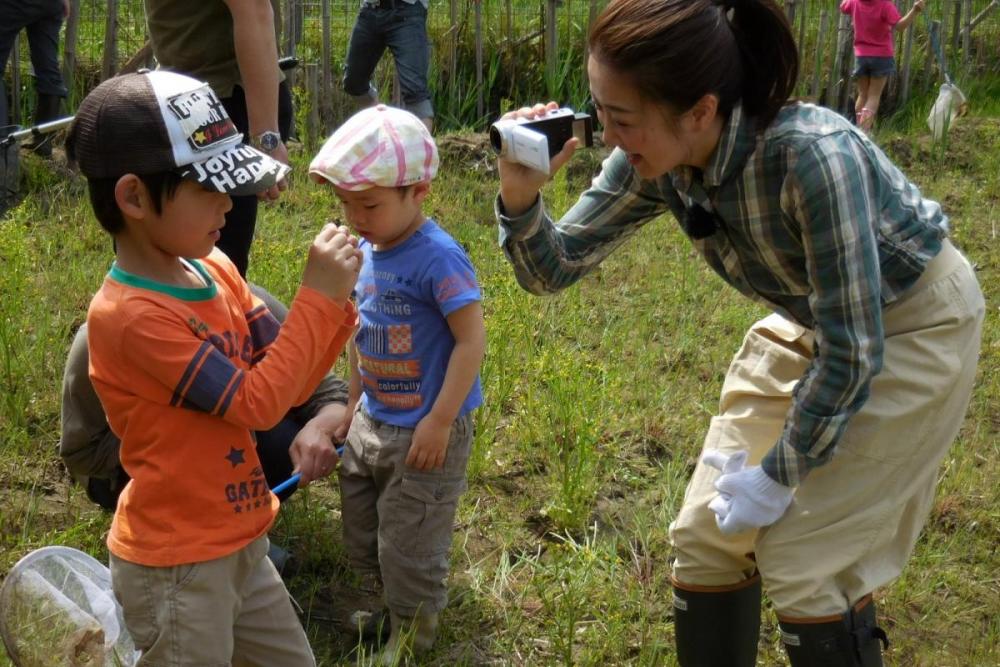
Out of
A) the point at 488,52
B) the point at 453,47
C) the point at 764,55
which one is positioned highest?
the point at 764,55

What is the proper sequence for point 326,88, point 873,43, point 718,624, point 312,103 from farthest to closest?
point 873,43
point 326,88
point 312,103
point 718,624

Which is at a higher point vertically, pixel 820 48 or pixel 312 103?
pixel 312 103

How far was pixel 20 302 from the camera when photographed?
3.62m

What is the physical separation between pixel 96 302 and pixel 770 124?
112 centimetres

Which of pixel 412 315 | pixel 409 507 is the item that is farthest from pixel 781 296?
pixel 409 507

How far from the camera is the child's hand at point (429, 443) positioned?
101 inches

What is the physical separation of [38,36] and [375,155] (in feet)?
13.3

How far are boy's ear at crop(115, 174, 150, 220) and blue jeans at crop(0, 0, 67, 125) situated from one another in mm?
4129

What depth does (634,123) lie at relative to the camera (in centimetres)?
197

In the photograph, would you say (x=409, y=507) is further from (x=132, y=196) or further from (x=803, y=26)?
(x=803, y=26)

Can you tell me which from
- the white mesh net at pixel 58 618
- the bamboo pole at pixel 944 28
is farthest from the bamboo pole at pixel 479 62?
the white mesh net at pixel 58 618

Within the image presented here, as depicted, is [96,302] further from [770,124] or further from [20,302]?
[20,302]

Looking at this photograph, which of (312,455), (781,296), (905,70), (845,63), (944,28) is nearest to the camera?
(781,296)

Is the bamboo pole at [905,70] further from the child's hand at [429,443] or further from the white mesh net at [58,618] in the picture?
the white mesh net at [58,618]
